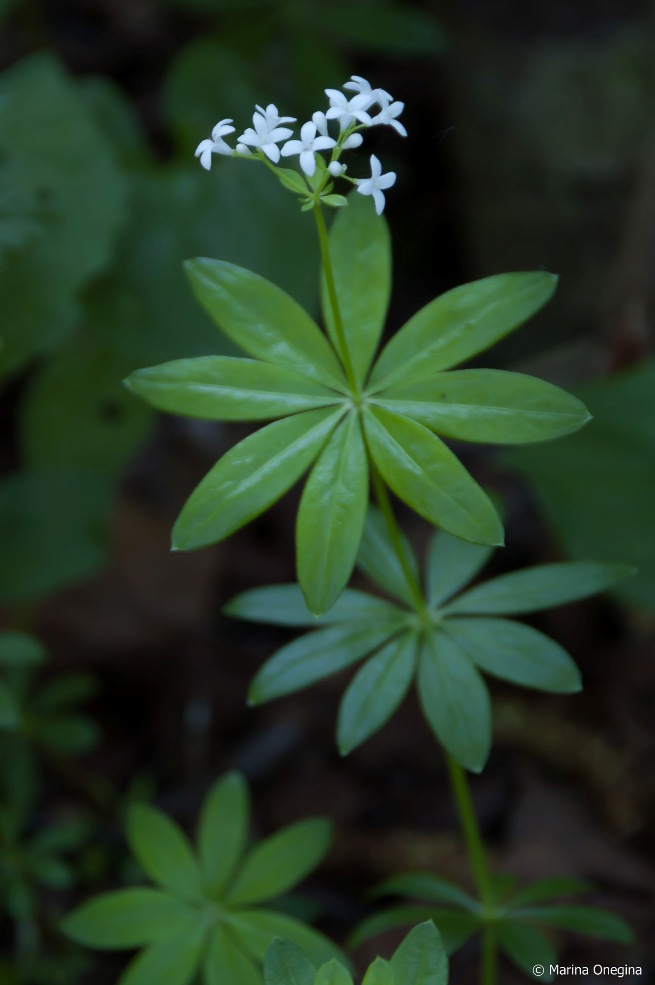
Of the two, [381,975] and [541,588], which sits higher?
[541,588]

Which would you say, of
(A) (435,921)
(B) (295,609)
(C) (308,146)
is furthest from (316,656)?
(C) (308,146)

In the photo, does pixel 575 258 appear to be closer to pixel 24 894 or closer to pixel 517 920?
pixel 517 920

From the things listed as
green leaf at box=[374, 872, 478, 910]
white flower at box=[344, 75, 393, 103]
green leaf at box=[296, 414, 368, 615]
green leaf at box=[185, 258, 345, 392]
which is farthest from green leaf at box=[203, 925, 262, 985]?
white flower at box=[344, 75, 393, 103]

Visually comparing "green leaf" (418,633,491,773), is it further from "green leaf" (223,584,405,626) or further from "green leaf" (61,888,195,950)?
"green leaf" (61,888,195,950)

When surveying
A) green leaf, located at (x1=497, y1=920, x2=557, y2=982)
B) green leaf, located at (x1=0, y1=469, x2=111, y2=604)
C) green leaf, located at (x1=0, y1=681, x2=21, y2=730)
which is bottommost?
green leaf, located at (x1=497, y1=920, x2=557, y2=982)

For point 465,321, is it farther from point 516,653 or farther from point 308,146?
point 516,653

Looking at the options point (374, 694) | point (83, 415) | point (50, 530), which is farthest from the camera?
point (83, 415)

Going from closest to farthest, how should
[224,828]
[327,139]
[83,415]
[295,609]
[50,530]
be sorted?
[327,139]
[295,609]
[224,828]
[50,530]
[83,415]
